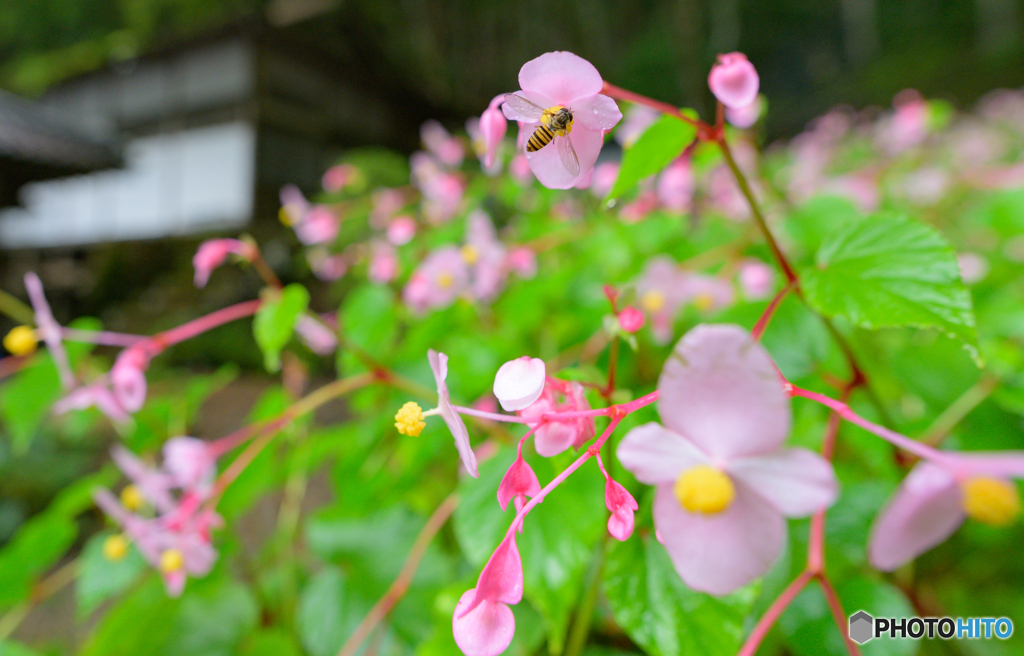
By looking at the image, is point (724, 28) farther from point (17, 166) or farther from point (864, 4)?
point (17, 166)

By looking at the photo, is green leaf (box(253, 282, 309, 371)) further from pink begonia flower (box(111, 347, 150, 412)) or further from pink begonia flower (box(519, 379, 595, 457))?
pink begonia flower (box(519, 379, 595, 457))

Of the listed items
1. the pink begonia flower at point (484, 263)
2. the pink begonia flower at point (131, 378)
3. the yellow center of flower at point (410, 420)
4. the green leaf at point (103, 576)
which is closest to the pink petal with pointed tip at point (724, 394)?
the yellow center of flower at point (410, 420)

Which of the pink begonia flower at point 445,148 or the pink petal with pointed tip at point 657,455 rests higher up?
the pink petal with pointed tip at point 657,455

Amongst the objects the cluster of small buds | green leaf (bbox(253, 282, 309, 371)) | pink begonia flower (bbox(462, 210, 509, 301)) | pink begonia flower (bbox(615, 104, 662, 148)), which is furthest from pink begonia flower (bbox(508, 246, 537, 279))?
the cluster of small buds

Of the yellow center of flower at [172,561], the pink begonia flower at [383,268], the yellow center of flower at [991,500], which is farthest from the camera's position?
the pink begonia flower at [383,268]

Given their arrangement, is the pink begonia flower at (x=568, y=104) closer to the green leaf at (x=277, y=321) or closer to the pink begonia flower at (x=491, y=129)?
the pink begonia flower at (x=491, y=129)

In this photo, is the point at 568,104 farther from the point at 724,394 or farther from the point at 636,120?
the point at 636,120

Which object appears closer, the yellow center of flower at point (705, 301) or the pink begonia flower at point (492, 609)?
the pink begonia flower at point (492, 609)

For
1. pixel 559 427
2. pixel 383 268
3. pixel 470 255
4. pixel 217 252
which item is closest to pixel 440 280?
pixel 470 255
